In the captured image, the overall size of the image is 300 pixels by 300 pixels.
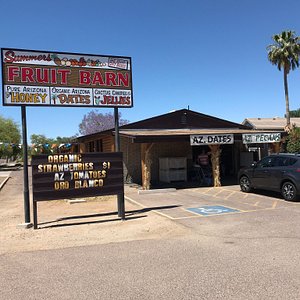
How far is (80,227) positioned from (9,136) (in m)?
42.5

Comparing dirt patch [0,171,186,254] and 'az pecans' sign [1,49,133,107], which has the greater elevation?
'az pecans' sign [1,49,133,107]

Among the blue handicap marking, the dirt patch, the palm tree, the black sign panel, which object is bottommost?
the dirt patch

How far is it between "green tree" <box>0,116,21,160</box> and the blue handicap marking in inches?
1445

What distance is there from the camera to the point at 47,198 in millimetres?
9047

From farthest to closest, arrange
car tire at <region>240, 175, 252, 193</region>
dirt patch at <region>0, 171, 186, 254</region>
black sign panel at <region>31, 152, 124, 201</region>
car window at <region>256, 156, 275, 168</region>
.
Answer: car tire at <region>240, 175, 252, 193</region> < car window at <region>256, 156, 275, 168</region> < black sign panel at <region>31, 152, 124, 201</region> < dirt patch at <region>0, 171, 186, 254</region>

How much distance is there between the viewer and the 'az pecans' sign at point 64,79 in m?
9.10

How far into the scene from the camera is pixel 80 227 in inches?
350

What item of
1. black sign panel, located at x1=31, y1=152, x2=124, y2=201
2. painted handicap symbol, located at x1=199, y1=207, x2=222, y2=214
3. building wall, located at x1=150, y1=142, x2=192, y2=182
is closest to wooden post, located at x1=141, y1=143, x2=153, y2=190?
building wall, located at x1=150, y1=142, x2=192, y2=182

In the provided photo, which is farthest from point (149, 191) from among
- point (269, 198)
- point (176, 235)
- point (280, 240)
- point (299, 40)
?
point (299, 40)

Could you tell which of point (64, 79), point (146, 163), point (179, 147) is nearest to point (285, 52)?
point (179, 147)

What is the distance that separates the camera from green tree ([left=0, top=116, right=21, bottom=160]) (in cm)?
4547

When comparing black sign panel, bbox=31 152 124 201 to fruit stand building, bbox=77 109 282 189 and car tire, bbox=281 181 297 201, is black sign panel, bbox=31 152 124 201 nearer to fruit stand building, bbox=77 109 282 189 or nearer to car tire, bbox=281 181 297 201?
car tire, bbox=281 181 297 201

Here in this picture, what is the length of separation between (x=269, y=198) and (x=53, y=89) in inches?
324

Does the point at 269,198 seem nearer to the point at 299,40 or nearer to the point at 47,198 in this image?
the point at 47,198
